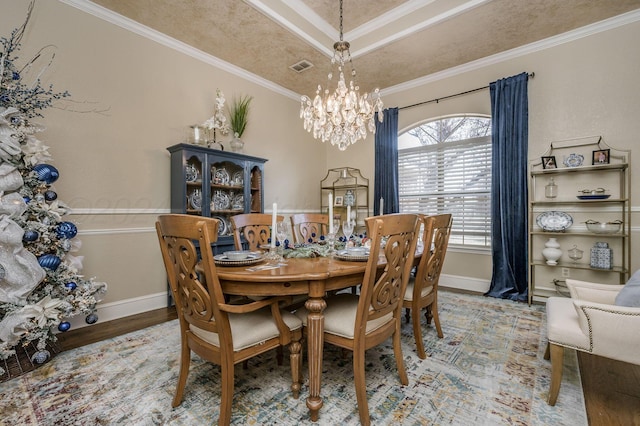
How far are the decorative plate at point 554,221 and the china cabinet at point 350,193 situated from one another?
2272 mm

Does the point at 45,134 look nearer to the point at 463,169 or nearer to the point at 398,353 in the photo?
the point at 398,353

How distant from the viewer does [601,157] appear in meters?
2.95

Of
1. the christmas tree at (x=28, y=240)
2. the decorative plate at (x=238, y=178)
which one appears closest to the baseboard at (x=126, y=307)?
the christmas tree at (x=28, y=240)

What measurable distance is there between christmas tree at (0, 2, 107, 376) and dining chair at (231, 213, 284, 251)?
116cm

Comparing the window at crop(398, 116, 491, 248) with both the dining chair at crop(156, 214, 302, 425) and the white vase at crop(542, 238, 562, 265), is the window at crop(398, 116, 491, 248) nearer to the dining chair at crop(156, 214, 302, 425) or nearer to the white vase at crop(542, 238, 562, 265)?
the white vase at crop(542, 238, 562, 265)

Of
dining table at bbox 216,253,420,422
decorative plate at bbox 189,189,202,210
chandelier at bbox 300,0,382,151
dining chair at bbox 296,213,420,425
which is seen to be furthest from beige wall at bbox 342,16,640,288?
decorative plate at bbox 189,189,202,210

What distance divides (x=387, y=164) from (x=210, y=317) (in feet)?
11.9

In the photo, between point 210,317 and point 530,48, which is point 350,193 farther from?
point 210,317

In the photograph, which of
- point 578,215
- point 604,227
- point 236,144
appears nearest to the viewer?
point 604,227

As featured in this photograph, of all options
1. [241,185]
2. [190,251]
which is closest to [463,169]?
[241,185]

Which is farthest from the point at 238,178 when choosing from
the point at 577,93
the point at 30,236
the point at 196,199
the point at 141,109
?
the point at 577,93

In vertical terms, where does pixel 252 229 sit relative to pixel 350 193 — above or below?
→ below

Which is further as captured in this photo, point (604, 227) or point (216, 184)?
point (216, 184)

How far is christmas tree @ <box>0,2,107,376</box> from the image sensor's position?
1886 millimetres
